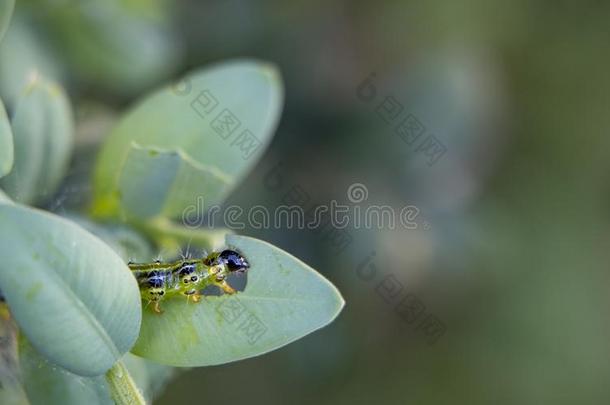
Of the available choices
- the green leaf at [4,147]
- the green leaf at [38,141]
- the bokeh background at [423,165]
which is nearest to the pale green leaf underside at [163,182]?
the green leaf at [38,141]

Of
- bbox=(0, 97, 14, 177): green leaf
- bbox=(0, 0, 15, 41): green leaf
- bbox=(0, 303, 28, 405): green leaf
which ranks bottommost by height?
bbox=(0, 303, 28, 405): green leaf

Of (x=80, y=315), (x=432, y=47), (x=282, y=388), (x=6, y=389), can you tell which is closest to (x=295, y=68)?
(x=432, y=47)

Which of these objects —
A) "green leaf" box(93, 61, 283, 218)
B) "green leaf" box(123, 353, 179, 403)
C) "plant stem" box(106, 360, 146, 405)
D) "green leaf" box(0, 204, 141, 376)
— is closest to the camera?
"green leaf" box(0, 204, 141, 376)

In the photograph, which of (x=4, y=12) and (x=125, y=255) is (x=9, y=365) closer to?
(x=125, y=255)

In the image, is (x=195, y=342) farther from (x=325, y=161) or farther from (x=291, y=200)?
(x=325, y=161)

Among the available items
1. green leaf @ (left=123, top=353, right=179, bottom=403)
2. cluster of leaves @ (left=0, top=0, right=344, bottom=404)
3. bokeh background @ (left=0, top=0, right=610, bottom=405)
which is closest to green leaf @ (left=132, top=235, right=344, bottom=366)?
cluster of leaves @ (left=0, top=0, right=344, bottom=404)

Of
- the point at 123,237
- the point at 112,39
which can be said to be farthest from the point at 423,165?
the point at 123,237

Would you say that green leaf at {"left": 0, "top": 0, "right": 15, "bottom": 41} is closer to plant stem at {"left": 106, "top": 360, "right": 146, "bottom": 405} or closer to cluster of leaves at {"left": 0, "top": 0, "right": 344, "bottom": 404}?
cluster of leaves at {"left": 0, "top": 0, "right": 344, "bottom": 404}
